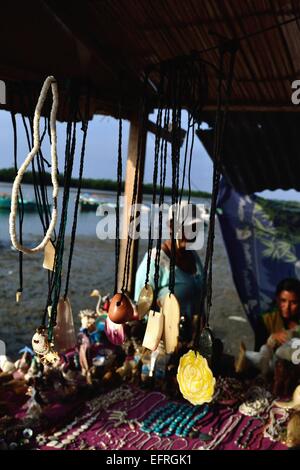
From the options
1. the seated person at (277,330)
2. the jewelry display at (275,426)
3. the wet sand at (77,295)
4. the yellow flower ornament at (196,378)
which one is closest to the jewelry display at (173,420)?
the jewelry display at (275,426)

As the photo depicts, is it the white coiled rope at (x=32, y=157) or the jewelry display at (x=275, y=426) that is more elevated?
the white coiled rope at (x=32, y=157)

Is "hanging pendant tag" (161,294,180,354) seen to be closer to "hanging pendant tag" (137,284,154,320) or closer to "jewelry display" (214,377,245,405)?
"hanging pendant tag" (137,284,154,320)

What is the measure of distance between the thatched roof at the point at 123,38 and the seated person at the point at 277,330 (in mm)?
1960

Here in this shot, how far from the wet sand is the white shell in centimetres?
375

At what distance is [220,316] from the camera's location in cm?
672

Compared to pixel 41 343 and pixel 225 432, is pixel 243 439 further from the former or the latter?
pixel 41 343

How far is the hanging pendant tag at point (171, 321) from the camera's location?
128 centimetres

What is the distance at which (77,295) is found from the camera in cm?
746

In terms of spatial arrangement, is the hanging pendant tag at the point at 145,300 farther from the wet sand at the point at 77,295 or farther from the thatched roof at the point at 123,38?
the wet sand at the point at 77,295

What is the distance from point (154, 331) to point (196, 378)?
188 millimetres

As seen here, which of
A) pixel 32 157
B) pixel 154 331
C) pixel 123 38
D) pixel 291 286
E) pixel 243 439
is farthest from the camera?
pixel 291 286

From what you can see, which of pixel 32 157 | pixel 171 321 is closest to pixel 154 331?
pixel 171 321

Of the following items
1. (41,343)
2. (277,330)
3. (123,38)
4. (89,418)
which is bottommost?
(89,418)
